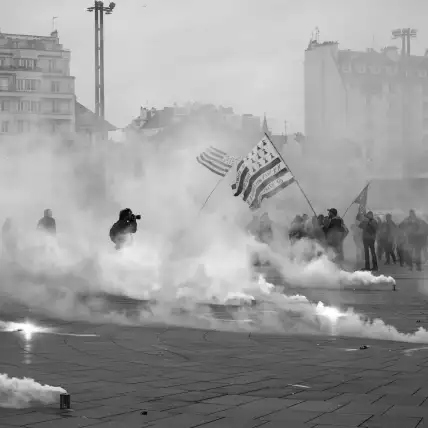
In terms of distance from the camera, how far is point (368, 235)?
26.7 meters

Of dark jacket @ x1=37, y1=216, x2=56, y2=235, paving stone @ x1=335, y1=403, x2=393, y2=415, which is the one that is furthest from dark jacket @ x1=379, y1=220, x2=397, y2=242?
paving stone @ x1=335, y1=403, x2=393, y2=415

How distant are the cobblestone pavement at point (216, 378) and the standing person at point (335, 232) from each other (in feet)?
45.3

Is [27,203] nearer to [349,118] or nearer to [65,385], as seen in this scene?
[65,385]

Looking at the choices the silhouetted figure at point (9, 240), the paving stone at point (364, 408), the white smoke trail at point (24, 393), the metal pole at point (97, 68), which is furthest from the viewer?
the metal pole at point (97, 68)

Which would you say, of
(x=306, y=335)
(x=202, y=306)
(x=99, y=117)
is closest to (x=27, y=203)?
(x=99, y=117)

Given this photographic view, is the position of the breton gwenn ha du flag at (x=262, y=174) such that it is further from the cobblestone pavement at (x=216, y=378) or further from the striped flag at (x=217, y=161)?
the cobblestone pavement at (x=216, y=378)

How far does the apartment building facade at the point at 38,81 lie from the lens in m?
89.2

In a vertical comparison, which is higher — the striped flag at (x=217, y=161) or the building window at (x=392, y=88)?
the building window at (x=392, y=88)

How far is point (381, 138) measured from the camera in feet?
189

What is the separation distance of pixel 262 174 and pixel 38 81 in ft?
258

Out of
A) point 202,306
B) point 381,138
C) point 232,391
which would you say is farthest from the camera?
point 381,138

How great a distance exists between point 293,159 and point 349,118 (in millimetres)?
8923

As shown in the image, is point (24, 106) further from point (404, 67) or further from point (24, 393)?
point (24, 393)

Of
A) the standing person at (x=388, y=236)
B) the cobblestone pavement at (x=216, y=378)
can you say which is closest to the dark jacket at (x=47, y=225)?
the standing person at (x=388, y=236)
